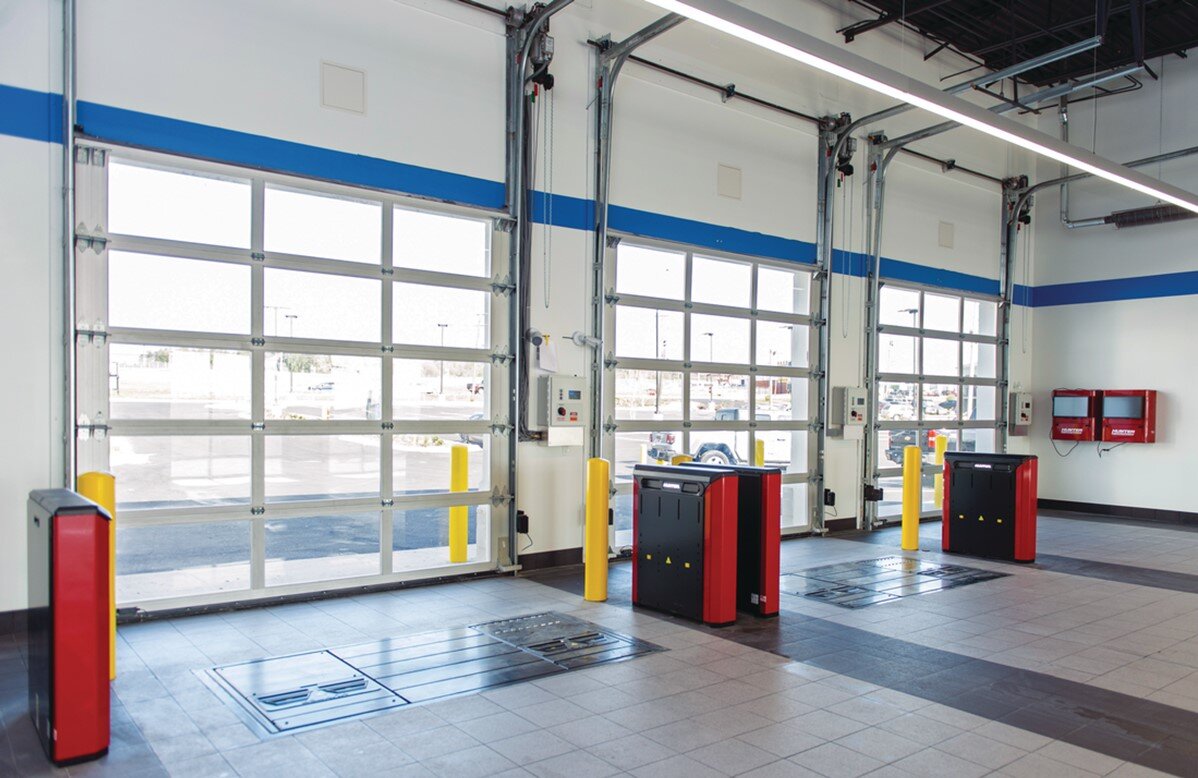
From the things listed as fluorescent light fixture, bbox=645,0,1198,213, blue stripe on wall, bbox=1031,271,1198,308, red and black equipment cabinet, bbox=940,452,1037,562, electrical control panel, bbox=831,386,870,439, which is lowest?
red and black equipment cabinet, bbox=940,452,1037,562

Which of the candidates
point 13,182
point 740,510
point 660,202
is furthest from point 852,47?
point 13,182

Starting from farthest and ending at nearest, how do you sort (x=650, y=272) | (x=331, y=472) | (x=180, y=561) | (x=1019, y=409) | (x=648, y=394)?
(x=1019, y=409)
(x=331, y=472)
(x=650, y=272)
(x=648, y=394)
(x=180, y=561)

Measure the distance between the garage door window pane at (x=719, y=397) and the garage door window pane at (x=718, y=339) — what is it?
191mm

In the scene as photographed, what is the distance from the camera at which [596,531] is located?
5754mm

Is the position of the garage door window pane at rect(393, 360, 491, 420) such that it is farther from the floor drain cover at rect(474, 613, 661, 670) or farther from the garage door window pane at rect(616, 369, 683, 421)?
the floor drain cover at rect(474, 613, 661, 670)

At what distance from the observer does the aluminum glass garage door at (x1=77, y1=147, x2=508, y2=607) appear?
5184 millimetres

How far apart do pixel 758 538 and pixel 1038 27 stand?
8.19m

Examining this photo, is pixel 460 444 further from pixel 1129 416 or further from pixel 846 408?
pixel 1129 416

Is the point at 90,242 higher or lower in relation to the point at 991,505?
higher

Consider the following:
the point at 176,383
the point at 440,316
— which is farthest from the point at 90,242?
the point at 440,316

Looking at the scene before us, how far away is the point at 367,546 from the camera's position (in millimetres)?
7664

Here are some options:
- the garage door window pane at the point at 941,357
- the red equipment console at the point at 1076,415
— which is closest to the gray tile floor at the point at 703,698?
the garage door window pane at the point at 941,357

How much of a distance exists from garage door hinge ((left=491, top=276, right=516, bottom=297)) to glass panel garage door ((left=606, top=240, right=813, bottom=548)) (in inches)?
42.5

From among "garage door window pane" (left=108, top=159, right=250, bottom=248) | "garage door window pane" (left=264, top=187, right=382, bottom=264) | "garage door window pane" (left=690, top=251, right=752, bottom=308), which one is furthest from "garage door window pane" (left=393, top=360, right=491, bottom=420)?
"garage door window pane" (left=690, top=251, right=752, bottom=308)
